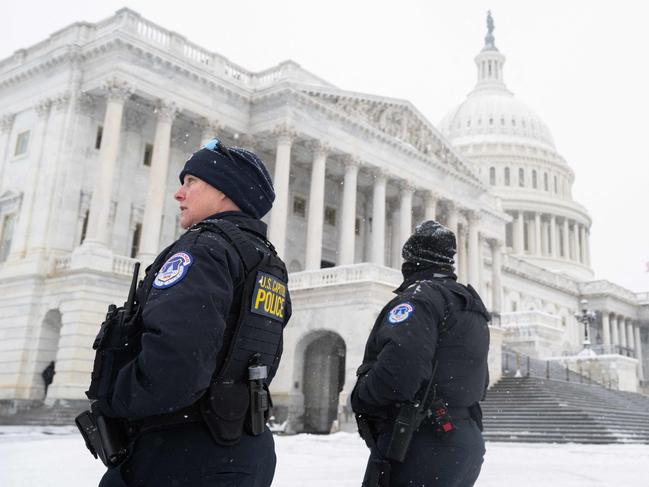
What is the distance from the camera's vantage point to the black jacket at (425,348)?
4277 millimetres

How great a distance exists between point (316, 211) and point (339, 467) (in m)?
25.1

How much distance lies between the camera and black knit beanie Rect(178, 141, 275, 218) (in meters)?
3.64

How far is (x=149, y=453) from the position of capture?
299 centimetres

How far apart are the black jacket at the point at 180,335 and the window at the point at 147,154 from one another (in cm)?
3292

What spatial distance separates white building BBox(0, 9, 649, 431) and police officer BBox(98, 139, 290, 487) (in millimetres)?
22859

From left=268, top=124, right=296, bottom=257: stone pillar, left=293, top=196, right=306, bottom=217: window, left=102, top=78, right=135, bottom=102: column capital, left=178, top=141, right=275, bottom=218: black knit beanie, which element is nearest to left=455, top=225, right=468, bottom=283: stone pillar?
left=293, top=196, right=306, bottom=217: window

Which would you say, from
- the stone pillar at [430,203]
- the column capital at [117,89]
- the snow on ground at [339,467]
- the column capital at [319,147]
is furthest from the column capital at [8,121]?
the stone pillar at [430,203]

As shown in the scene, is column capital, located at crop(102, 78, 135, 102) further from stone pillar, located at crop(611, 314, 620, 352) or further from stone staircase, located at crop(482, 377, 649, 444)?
stone pillar, located at crop(611, 314, 620, 352)

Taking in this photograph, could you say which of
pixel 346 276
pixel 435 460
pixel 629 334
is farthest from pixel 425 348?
pixel 629 334

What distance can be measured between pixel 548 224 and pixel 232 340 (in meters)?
99.9

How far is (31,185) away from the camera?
104 ft

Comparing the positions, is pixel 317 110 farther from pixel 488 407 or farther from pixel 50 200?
pixel 488 407

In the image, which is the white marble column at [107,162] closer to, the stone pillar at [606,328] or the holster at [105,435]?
the holster at [105,435]

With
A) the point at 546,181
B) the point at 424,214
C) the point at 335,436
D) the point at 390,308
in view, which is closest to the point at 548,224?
the point at 546,181
